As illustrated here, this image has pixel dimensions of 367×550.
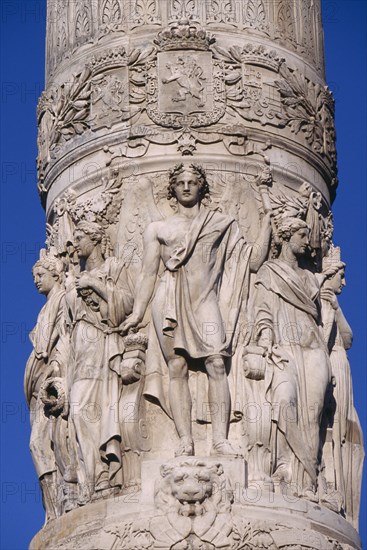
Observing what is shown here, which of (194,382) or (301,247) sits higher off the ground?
(301,247)

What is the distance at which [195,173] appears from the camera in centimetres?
2723

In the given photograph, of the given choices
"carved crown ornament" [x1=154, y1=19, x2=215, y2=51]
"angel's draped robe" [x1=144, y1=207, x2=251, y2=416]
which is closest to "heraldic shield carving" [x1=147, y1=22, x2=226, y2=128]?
"carved crown ornament" [x1=154, y1=19, x2=215, y2=51]

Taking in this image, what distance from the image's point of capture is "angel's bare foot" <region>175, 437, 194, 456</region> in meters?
26.0

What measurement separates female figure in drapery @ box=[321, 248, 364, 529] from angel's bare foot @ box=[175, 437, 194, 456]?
1783 mm

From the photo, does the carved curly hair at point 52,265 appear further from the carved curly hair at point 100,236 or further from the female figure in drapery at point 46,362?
the carved curly hair at point 100,236

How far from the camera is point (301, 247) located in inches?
1085

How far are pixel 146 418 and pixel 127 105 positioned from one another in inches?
153

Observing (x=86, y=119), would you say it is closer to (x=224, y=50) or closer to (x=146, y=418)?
(x=224, y=50)

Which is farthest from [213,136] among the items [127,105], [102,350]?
[102,350]

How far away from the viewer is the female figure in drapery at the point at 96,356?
26.5 m

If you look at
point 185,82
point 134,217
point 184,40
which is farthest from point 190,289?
point 184,40

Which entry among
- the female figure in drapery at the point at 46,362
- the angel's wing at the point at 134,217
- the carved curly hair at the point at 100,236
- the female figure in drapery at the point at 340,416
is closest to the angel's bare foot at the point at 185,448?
the female figure in drapery at the point at 340,416

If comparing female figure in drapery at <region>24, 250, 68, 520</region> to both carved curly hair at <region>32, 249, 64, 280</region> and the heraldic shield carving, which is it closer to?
carved curly hair at <region>32, 249, 64, 280</region>

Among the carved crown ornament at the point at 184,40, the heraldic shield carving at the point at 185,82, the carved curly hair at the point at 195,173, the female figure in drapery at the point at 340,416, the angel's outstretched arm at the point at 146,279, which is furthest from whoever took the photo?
the carved crown ornament at the point at 184,40
